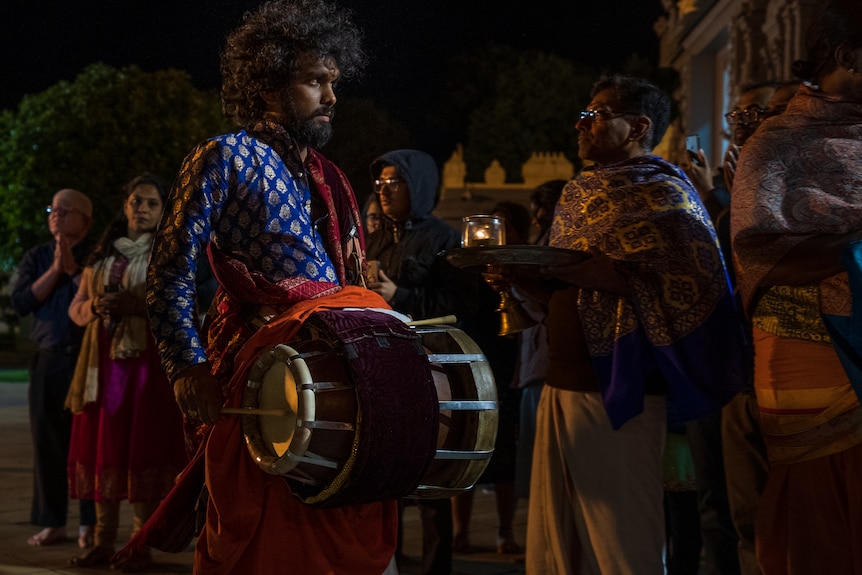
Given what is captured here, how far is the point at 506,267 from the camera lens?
13.7 feet

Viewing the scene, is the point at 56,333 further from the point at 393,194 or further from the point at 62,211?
the point at 393,194

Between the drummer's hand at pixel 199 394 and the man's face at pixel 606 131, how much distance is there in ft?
6.51

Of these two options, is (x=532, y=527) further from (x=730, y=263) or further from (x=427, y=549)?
(x=730, y=263)

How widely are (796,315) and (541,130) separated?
4734 centimetres

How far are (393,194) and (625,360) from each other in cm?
235

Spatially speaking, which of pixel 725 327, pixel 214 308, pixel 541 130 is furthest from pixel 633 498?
pixel 541 130

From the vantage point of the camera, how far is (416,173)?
6.01 metres

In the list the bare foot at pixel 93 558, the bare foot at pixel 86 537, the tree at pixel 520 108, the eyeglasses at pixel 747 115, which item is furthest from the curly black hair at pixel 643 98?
the tree at pixel 520 108

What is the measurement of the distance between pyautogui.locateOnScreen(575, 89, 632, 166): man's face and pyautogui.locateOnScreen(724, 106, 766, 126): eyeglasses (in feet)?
2.95

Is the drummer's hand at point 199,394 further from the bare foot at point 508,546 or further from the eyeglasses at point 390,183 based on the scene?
the bare foot at point 508,546

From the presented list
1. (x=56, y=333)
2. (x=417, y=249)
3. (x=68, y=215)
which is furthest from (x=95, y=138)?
(x=417, y=249)

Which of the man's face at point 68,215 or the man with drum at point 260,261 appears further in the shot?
the man's face at point 68,215

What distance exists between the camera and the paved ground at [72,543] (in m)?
6.11

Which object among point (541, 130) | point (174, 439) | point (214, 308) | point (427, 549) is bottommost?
point (427, 549)
